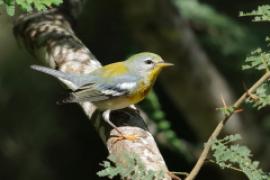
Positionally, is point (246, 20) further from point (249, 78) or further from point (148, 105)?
point (148, 105)

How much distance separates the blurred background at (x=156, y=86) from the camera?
5.81 metres

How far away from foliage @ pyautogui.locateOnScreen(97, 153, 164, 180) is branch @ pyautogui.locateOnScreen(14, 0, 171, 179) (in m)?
0.28

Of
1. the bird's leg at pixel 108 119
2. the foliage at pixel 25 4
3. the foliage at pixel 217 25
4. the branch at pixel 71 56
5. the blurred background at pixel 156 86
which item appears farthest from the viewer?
the foliage at pixel 217 25

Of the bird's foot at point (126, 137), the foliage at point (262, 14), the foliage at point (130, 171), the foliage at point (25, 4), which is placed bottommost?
the bird's foot at point (126, 137)

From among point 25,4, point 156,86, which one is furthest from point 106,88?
point 156,86

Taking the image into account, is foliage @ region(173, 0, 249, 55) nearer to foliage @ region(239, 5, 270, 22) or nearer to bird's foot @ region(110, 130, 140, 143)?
bird's foot @ region(110, 130, 140, 143)

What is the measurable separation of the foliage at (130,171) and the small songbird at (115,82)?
97 centimetres

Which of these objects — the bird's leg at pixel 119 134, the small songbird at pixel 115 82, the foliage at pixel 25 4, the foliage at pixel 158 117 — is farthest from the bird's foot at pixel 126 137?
the foliage at pixel 158 117

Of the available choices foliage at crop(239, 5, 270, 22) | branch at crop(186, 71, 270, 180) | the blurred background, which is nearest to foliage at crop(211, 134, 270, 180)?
branch at crop(186, 71, 270, 180)

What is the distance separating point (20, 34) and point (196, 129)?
2.60m

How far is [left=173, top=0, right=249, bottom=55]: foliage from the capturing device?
5941mm

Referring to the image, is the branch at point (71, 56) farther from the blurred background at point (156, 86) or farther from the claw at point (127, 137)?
the blurred background at point (156, 86)

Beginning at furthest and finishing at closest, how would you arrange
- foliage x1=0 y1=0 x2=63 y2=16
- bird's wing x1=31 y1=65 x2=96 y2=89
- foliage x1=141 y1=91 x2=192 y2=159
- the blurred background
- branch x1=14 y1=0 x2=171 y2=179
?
the blurred background < foliage x1=141 y1=91 x2=192 y2=159 < bird's wing x1=31 y1=65 x2=96 y2=89 < branch x1=14 y1=0 x2=171 y2=179 < foliage x1=0 y1=0 x2=63 y2=16

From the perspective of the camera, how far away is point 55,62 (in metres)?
3.74
